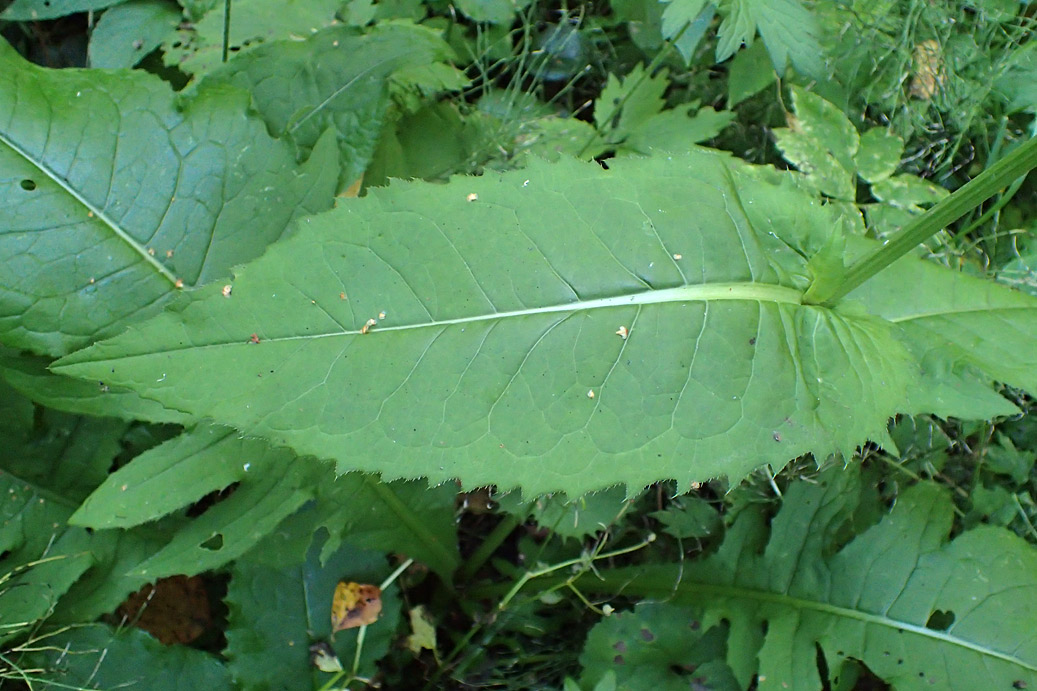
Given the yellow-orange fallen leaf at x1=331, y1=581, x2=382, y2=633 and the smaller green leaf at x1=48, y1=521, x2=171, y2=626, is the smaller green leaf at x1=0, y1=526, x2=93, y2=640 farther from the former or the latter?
the yellow-orange fallen leaf at x1=331, y1=581, x2=382, y2=633

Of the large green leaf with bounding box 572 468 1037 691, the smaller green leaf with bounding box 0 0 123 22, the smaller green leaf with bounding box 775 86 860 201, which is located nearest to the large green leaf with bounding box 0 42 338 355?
the smaller green leaf with bounding box 0 0 123 22

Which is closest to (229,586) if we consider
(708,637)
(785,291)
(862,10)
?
(708,637)

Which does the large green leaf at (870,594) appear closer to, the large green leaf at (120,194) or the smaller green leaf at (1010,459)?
the smaller green leaf at (1010,459)

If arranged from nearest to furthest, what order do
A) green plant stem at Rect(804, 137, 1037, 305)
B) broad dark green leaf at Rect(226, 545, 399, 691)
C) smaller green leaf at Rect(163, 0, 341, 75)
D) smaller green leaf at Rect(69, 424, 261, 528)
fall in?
green plant stem at Rect(804, 137, 1037, 305)
smaller green leaf at Rect(69, 424, 261, 528)
broad dark green leaf at Rect(226, 545, 399, 691)
smaller green leaf at Rect(163, 0, 341, 75)

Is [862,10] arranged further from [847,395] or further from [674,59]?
[847,395]

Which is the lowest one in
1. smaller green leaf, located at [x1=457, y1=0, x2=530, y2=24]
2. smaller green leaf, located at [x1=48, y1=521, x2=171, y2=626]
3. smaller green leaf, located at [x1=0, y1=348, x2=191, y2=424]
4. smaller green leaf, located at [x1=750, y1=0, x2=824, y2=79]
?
smaller green leaf, located at [x1=48, y1=521, x2=171, y2=626]

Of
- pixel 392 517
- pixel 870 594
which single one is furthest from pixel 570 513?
pixel 870 594
